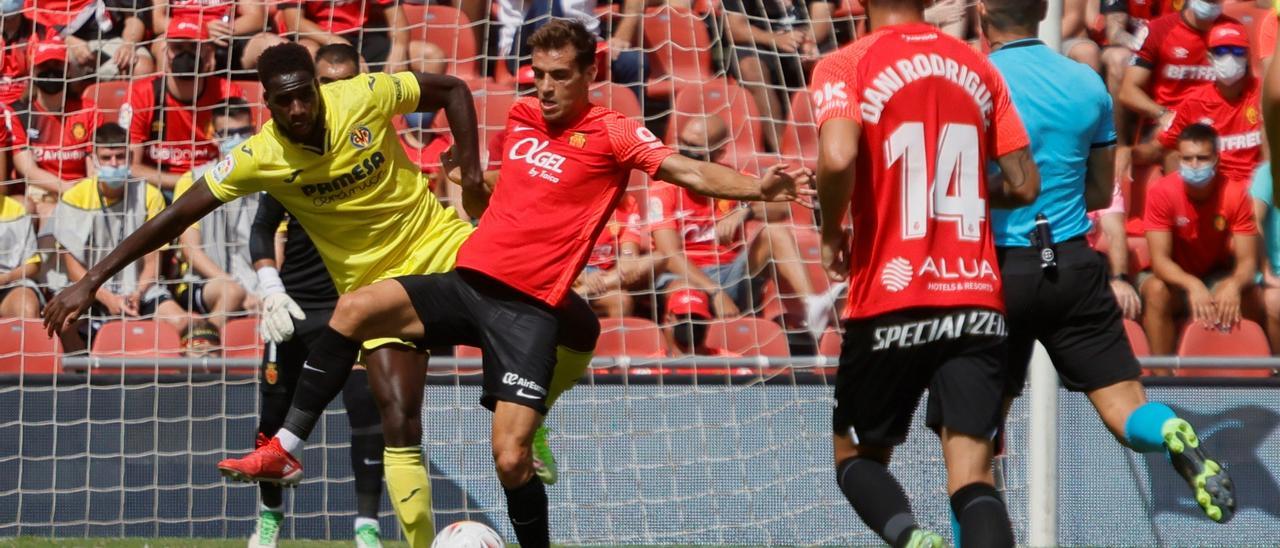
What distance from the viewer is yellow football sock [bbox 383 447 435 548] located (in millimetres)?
5641

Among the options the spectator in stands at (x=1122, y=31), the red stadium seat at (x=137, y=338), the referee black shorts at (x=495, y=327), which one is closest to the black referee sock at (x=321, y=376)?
the referee black shorts at (x=495, y=327)

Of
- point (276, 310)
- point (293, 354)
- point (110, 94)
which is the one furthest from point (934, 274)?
point (110, 94)

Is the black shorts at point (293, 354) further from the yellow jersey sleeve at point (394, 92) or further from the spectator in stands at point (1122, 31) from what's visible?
the spectator in stands at point (1122, 31)

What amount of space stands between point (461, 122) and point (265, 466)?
1.56 meters

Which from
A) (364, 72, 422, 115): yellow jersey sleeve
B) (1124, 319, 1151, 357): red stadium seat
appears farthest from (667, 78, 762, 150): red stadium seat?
(364, 72, 422, 115): yellow jersey sleeve

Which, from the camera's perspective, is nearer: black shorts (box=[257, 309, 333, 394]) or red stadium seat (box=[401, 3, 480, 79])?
black shorts (box=[257, 309, 333, 394])

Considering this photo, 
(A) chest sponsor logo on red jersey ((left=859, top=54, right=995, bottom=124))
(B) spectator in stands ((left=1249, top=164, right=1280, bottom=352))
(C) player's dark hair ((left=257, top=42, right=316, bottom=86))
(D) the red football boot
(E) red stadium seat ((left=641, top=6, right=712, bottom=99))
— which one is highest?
(A) chest sponsor logo on red jersey ((left=859, top=54, right=995, bottom=124))

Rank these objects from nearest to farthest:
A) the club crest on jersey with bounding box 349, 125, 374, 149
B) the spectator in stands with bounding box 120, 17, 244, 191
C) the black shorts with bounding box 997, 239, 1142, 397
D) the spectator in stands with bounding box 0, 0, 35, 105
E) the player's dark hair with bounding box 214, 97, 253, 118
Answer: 1. the black shorts with bounding box 997, 239, 1142, 397
2. the club crest on jersey with bounding box 349, 125, 374, 149
3. the spectator in stands with bounding box 120, 17, 244, 191
4. the player's dark hair with bounding box 214, 97, 253, 118
5. the spectator in stands with bounding box 0, 0, 35, 105

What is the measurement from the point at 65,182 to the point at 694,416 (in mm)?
4532

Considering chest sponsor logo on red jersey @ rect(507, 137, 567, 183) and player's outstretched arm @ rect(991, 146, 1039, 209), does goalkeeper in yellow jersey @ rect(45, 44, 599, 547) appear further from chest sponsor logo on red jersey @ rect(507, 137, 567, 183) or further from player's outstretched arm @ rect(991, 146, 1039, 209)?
player's outstretched arm @ rect(991, 146, 1039, 209)

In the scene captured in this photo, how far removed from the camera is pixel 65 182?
9758 mm

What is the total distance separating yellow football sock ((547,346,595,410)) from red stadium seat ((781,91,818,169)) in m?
2.77

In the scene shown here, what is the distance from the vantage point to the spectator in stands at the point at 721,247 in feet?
27.4

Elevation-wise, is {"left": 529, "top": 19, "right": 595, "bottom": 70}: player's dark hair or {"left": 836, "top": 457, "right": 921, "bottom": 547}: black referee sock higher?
{"left": 529, "top": 19, "right": 595, "bottom": 70}: player's dark hair
